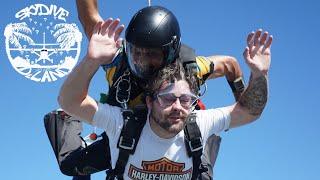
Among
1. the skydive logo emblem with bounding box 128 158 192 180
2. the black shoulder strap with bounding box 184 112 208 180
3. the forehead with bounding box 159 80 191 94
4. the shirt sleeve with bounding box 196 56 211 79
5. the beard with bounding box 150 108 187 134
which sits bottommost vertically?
the skydive logo emblem with bounding box 128 158 192 180

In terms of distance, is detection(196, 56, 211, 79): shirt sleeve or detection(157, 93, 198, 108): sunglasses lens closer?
detection(157, 93, 198, 108): sunglasses lens

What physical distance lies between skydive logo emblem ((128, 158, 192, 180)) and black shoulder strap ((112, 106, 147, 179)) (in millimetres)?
92

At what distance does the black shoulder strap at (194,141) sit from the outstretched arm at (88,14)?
59.9 inches

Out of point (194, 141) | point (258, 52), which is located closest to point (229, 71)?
point (258, 52)

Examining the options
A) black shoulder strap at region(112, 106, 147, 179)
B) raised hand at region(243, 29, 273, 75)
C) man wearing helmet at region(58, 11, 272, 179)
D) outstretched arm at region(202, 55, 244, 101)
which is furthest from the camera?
outstretched arm at region(202, 55, 244, 101)

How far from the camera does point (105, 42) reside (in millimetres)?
4336

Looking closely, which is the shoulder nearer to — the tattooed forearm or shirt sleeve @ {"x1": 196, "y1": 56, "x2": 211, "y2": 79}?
shirt sleeve @ {"x1": 196, "y1": 56, "x2": 211, "y2": 79}

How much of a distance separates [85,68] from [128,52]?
0.48m

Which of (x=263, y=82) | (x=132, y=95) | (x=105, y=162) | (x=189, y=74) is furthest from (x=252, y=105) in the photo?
(x=105, y=162)

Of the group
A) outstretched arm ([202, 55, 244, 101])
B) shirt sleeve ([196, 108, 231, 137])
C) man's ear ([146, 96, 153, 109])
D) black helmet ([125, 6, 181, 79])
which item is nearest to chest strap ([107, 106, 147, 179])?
man's ear ([146, 96, 153, 109])

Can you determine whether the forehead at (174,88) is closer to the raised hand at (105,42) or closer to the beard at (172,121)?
the beard at (172,121)

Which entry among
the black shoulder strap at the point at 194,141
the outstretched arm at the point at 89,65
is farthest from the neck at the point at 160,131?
the outstretched arm at the point at 89,65

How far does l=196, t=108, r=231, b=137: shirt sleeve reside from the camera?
4.84 meters

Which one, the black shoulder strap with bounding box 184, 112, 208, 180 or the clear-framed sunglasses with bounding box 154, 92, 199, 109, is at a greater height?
the clear-framed sunglasses with bounding box 154, 92, 199, 109
